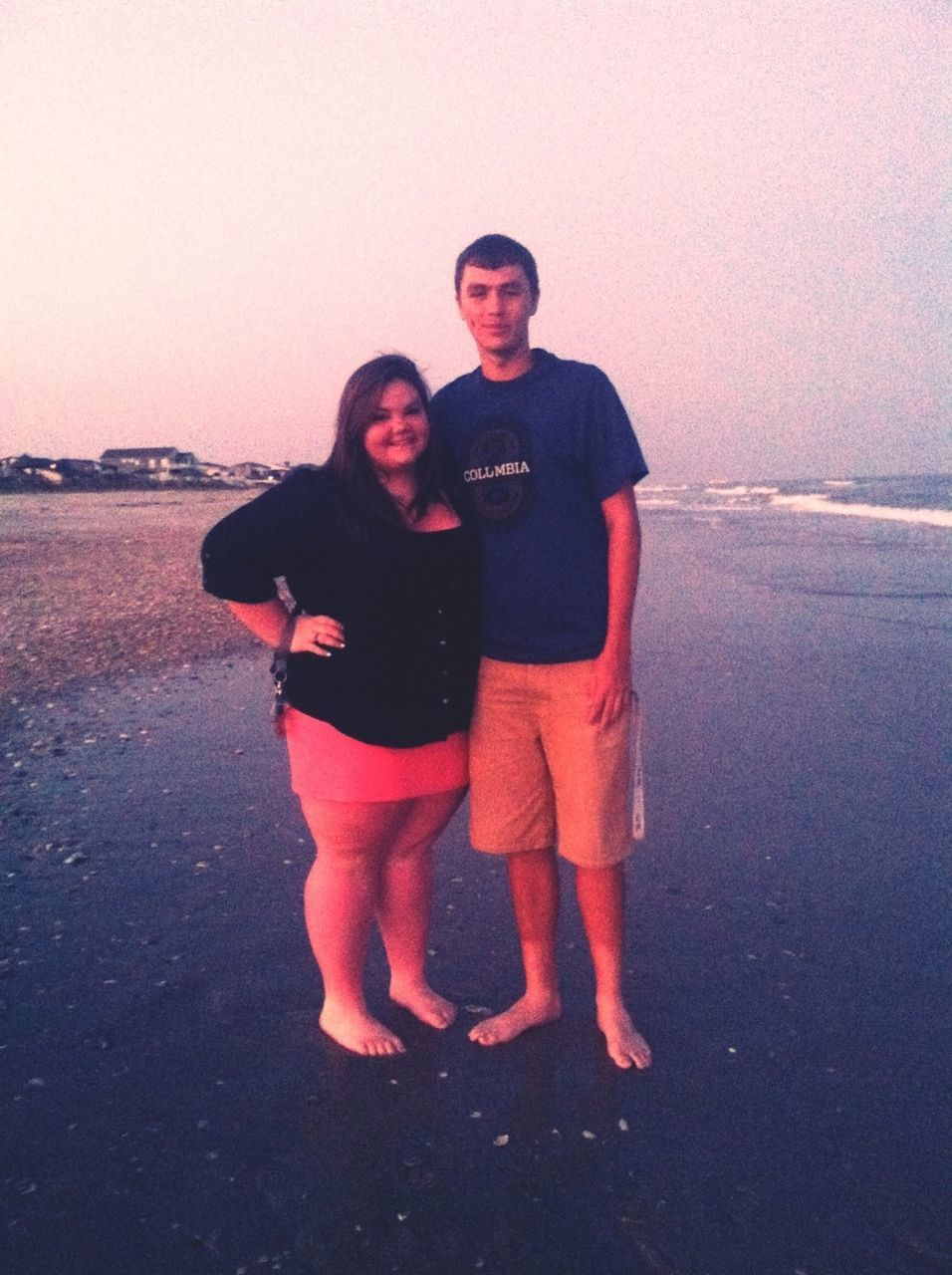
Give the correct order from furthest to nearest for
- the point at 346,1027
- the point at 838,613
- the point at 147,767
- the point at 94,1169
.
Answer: the point at 838,613
the point at 147,767
the point at 346,1027
the point at 94,1169

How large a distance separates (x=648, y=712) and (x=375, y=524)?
3.66 m

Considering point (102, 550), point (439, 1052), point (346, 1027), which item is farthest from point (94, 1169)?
point (102, 550)

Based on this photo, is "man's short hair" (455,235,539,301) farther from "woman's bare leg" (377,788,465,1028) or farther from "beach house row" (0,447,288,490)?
"beach house row" (0,447,288,490)

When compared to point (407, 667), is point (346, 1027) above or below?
below

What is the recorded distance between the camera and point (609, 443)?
2600mm

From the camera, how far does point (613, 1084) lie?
257 cm

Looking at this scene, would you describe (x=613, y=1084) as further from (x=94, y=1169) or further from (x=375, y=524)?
(x=375, y=524)

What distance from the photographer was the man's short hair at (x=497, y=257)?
2715 mm

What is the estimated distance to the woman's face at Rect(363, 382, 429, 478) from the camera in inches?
102

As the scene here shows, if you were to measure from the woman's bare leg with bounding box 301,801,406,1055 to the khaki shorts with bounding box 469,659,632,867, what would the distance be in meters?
→ 0.30

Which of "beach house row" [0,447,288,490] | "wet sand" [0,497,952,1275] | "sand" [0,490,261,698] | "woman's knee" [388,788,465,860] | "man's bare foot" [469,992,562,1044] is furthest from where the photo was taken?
"beach house row" [0,447,288,490]

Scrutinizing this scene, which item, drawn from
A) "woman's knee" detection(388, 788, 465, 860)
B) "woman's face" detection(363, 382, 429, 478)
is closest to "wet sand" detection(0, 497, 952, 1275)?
"woman's knee" detection(388, 788, 465, 860)

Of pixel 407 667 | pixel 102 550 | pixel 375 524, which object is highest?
pixel 375 524

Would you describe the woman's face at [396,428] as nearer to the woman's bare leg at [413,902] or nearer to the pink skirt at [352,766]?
the pink skirt at [352,766]
